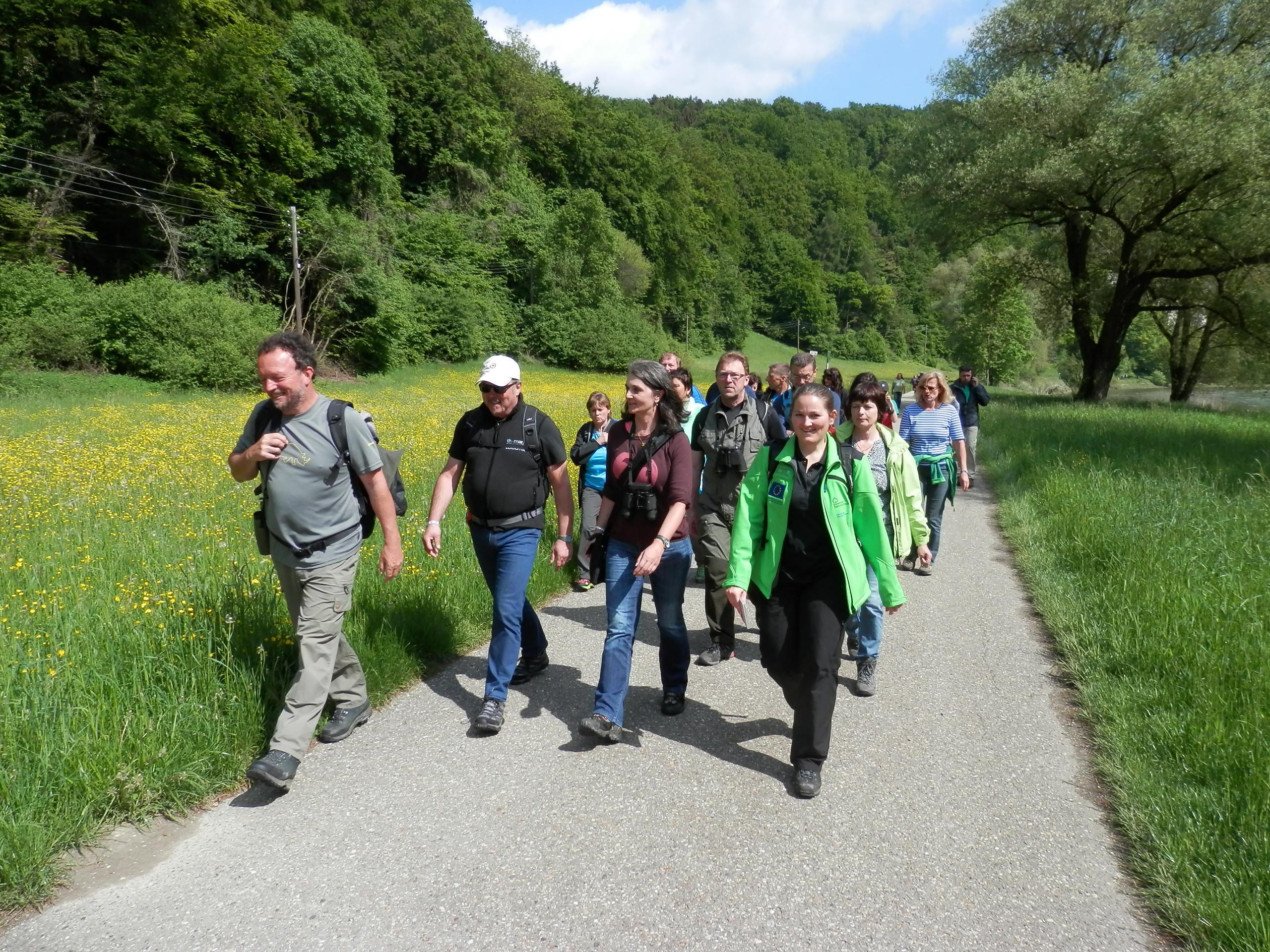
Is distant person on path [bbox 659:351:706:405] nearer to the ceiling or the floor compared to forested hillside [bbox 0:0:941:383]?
nearer to the floor

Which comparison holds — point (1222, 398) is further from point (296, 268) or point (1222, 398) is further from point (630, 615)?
point (630, 615)

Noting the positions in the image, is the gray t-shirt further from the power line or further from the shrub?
the power line

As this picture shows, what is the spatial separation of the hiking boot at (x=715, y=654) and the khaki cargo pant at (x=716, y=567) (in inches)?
1.3

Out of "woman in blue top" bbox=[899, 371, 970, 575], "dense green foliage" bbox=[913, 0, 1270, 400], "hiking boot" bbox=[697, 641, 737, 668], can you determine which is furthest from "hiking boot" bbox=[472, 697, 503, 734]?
"dense green foliage" bbox=[913, 0, 1270, 400]

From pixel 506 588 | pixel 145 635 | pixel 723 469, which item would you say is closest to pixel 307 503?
pixel 506 588

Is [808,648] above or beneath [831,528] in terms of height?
beneath

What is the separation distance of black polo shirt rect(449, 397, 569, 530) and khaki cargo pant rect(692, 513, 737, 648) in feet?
4.40

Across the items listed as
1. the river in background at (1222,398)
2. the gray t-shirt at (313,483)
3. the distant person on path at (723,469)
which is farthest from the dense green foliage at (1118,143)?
the gray t-shirt at (313,483)

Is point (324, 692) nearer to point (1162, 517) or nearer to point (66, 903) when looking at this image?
point (66, 903)

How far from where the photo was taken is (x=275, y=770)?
11.6ft

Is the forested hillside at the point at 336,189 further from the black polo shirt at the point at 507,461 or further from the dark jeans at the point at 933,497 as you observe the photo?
the black polo shirt at the point at 507,461

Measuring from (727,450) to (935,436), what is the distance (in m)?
3.19

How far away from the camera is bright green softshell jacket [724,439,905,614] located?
384 cm

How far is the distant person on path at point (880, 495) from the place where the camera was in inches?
200
